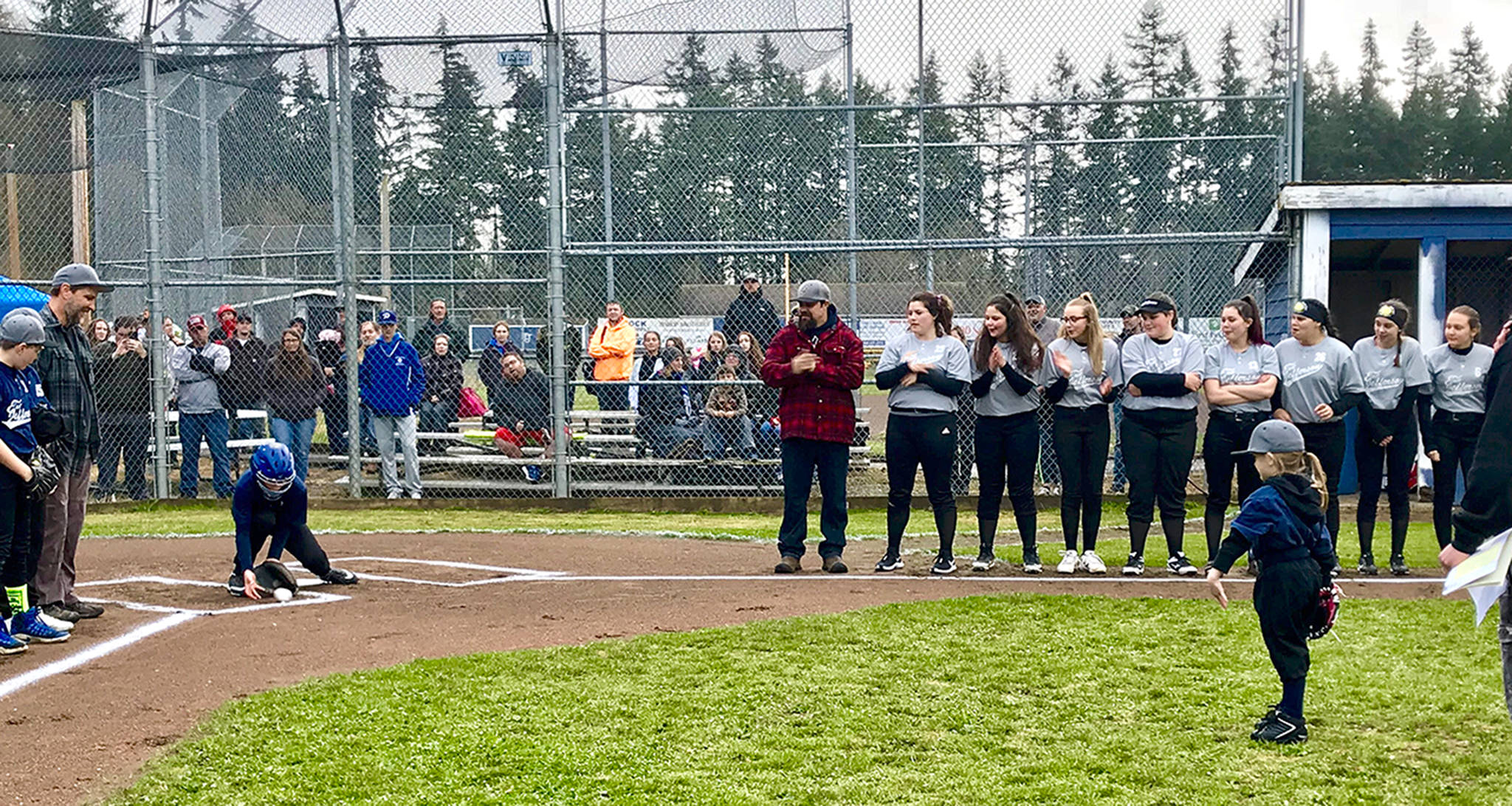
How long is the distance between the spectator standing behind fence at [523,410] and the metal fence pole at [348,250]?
1.33 m

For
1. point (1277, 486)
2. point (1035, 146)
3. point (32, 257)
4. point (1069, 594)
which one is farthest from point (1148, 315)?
point (32, 257)

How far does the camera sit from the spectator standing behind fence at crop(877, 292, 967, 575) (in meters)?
9.00

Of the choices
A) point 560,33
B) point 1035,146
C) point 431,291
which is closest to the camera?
point 560,33

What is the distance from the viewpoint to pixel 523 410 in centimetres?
1372

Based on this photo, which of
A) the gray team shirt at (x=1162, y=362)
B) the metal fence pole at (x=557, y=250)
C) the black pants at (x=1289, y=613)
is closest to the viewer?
the black pants at (x=1289, y=613)

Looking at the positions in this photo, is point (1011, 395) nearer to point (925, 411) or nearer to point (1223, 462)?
point (925, 411)

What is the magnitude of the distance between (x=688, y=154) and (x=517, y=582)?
268 inches

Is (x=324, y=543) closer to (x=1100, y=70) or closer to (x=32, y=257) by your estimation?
(x=32, y=257)

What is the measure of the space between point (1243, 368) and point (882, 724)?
4640mm

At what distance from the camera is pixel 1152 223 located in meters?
14.5

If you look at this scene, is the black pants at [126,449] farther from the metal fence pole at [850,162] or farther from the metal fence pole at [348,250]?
the metal fence pole at [850,162]

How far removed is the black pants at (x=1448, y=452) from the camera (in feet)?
29.8

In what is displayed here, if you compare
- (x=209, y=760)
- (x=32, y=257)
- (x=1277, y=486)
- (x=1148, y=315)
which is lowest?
(x=209, y=760)

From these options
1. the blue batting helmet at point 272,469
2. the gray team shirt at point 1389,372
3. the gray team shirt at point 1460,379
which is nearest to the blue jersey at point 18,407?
the blue batting helmet at point 272,469
